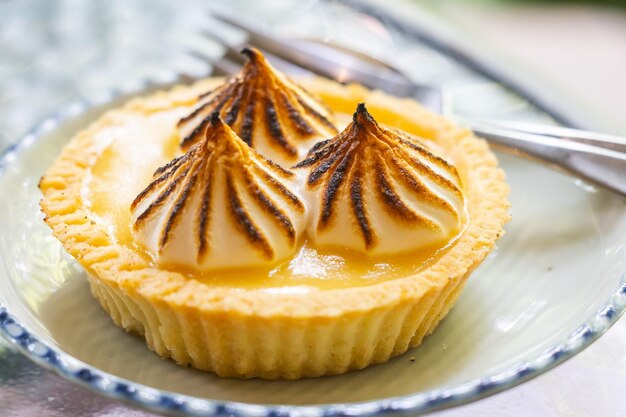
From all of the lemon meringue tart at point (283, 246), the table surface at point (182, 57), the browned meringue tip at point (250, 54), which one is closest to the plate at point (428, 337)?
the lemon meringue tart at point (283, 246)

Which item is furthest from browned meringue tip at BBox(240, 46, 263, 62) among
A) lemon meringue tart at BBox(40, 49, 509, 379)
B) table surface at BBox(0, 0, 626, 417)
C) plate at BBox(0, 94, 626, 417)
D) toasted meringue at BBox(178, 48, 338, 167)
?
table surface at BBox(0, 0, 626, 417)

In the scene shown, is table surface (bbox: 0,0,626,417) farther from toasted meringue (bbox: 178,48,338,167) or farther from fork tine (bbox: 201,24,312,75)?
toasted meringue (bbox: 178,48,338,167)

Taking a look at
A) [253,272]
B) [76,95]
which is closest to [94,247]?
[253,272]

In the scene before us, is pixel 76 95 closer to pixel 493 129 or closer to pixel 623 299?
pixel 493 129

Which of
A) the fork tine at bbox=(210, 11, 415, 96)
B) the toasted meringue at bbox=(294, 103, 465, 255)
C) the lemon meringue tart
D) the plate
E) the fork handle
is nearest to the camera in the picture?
the plate

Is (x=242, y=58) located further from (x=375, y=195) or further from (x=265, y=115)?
(x=375, y=195)

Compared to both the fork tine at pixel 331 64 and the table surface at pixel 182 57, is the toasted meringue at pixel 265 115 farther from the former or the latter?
the table surface at pixel 182 57
